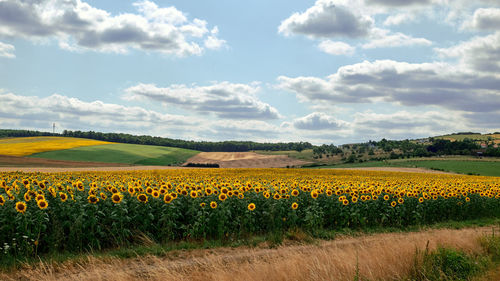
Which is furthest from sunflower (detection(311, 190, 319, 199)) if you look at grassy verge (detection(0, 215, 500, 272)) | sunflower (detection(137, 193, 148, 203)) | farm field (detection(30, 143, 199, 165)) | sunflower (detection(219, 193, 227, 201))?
farm field (detection(30, 143, 199, 165))

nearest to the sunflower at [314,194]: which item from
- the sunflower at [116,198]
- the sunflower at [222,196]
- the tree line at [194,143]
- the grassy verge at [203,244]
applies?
the grassy verge at [203,244]

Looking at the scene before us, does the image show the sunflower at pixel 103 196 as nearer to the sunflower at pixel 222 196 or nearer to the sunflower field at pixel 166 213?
the sunflower field at pixel 166 213

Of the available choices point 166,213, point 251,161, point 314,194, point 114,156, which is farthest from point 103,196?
point 114,156

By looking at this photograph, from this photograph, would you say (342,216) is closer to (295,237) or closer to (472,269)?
(295,237)

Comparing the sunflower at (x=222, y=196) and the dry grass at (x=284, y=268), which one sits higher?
the sunflower at (x=222, y=196)

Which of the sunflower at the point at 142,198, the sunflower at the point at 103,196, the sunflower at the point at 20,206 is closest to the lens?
the sunflower at the point at 20,206

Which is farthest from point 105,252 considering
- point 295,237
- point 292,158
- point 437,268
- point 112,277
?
point 292,158

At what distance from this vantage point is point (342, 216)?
14016mm

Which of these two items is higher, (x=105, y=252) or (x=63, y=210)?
(x=63, y=210)

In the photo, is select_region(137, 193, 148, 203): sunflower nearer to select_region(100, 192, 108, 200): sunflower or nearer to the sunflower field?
the sunflower field

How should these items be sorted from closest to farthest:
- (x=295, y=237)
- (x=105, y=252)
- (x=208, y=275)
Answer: (x=208, y=275) < (x=105, y=252) < (x=295, y=237)

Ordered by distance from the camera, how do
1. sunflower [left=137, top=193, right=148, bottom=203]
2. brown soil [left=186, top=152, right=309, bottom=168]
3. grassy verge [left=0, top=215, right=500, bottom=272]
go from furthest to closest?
brown soil [left=186, top=152, right=309, bottom=168] → sunflower [left=137, top=193, right=148, bottom=203] → grassy verge [left=0, top=215, right=500, bottom=272]

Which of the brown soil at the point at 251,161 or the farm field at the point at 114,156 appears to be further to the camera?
the brown soil at the point at 251,161

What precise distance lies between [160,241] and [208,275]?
194 inches
